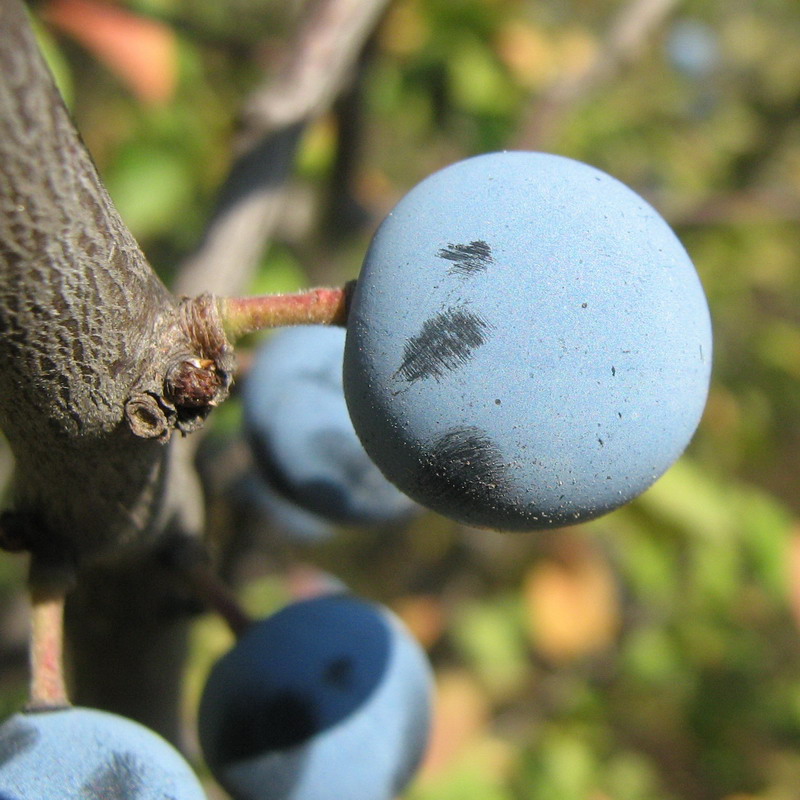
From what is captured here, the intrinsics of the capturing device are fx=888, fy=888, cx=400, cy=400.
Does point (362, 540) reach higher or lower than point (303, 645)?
lower

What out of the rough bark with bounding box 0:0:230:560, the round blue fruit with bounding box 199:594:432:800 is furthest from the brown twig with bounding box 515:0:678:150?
the rough bark with bounding box 0:0:230:560

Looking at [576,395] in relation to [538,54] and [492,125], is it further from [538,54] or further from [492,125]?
[538,54]

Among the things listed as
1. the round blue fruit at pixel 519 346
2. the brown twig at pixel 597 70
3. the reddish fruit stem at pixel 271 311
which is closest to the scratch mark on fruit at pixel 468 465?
the round blue fruit at pixel 519 346

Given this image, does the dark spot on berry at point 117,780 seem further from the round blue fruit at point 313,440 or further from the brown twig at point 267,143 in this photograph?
the brown twig at point 267,143

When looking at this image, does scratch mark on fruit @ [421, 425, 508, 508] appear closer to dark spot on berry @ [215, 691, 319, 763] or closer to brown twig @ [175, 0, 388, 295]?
dark spot on berry @ [215, 691, 319, 763]

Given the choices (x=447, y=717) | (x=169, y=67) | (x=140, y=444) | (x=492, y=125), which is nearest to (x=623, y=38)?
(x=492, y=125)

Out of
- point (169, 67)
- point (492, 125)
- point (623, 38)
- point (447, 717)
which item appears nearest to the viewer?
point (623, 38)

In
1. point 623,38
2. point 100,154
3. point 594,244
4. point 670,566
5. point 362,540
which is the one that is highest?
point 594,244

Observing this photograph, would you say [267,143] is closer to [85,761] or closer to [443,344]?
[443,344]
